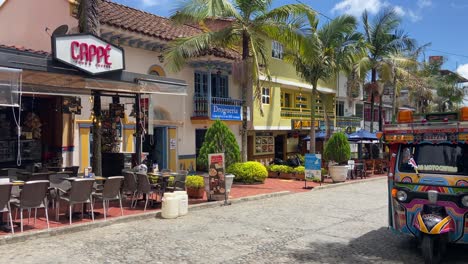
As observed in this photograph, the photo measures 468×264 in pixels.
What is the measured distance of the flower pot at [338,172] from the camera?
19.0 meters

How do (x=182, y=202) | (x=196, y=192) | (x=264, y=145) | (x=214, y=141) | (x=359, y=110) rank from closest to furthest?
(x=182, y=202) → (x=196, y=192) → (x=214, y=141) → (x=264, y=145) → (x=359, y=110)

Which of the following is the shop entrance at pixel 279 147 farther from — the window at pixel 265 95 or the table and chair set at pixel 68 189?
the table and chair set at pixel 68 189

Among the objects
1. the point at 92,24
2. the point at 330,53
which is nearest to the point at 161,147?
the point at 92,24

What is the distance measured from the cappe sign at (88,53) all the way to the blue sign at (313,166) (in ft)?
29.1

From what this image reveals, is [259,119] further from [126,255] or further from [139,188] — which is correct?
[126,255]

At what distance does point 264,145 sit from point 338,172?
23.7ft

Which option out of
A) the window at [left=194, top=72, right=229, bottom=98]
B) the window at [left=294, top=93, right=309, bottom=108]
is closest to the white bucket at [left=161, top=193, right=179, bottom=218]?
the window at [left=194, top=72, right=229, bottom=98]

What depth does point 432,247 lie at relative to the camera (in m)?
6.55

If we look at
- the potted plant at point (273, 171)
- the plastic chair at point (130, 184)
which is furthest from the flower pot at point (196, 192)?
the potted plant at point (273, 171)

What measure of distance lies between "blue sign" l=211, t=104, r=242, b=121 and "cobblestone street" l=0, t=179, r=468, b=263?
28.2 ft

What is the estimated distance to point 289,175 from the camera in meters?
20.4

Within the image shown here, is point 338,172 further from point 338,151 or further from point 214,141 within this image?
point 214,141

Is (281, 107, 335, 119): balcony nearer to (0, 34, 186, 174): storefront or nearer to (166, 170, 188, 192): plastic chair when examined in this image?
(0, 34, 186, 174): storefront

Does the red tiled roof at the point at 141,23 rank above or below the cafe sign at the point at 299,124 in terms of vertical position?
above
